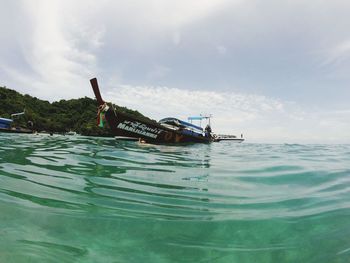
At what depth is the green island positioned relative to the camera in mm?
45531

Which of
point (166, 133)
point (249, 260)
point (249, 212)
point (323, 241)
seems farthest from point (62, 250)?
point (166, 133)

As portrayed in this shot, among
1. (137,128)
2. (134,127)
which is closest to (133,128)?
(134,127)

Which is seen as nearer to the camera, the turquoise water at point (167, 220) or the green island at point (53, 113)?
the turquoise water at point (167, 220)

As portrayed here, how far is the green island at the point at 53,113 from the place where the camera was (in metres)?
45.5

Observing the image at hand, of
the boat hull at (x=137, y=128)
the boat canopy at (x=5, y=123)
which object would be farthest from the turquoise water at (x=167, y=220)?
the boat canopy at (x=5, y=123)

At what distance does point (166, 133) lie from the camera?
58.0 feet

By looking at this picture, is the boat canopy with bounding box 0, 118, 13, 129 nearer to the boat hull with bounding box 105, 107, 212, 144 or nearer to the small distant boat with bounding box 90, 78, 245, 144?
the small distant boat with bounding box 90, 78, 245, 144

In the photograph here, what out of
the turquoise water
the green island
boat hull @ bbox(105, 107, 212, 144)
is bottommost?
the turquoise water

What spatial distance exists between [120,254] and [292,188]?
3.39 m

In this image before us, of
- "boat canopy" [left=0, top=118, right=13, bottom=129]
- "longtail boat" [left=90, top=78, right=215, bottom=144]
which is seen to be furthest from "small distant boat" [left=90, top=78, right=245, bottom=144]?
"boat canopy" [left=0, top=118, right=13, bottom=129]

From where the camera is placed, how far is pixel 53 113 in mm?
56875

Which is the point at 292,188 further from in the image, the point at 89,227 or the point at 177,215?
the point at 89,227

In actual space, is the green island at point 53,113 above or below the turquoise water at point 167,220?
above

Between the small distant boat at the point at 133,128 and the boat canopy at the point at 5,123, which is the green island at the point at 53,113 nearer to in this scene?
the boat canopy at the point at 5,123
